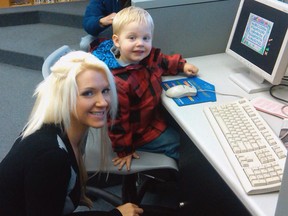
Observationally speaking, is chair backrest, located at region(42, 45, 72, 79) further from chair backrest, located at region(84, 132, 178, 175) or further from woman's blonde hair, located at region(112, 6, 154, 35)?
chair backrest, located at region(84, 132, 178, 175)

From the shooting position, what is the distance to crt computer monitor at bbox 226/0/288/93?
52.7 inches

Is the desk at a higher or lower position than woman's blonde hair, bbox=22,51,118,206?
lower

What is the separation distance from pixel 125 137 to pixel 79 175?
10.0 inches

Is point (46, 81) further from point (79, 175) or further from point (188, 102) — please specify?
point (188, 102)

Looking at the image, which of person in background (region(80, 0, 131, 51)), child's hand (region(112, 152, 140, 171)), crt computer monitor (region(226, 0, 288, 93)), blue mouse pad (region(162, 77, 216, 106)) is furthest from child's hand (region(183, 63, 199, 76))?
person in background (region(80, 0, 131, 51))

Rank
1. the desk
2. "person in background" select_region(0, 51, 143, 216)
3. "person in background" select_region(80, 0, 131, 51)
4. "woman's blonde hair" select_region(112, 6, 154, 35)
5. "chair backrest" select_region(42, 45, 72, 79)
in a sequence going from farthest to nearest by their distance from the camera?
"person in background" select_region(80, 0, 131, 51) < "woman's blonde hair" select_region(112, 6, 154, 35) < "chair backrest" select_region(42, 45, 72, 79) < "person in background" select_region(0, 51, 143, 216) < the desk

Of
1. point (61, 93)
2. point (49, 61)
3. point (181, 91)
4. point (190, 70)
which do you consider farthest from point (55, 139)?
point (190, 70)

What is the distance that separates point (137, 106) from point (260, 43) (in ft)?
1.72

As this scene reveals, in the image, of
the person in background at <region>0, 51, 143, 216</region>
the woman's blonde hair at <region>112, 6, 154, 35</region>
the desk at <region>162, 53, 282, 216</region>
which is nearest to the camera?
the desk at <region>162, 53, 282, 216</region>

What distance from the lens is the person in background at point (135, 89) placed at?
1.42 m

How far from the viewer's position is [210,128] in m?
1.23

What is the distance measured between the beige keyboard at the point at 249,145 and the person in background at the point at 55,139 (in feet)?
1.23

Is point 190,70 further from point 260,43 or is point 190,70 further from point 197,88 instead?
point 260,43

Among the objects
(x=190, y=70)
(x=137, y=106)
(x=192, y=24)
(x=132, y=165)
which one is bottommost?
(x=132, y=165)
